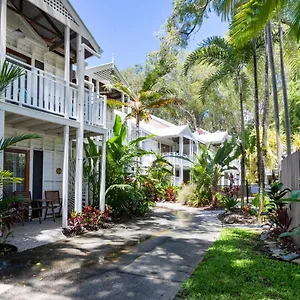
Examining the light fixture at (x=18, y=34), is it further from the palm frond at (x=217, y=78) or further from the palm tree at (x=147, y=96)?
the palm frond at (x=217, y=78)

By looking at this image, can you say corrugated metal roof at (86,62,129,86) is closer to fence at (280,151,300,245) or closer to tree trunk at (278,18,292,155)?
tree trunk at (278,18,292,155)

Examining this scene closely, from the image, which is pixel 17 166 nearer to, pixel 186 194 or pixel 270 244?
pixel 270 244

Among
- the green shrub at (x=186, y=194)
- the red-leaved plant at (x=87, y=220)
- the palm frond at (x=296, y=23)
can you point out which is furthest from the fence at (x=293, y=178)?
the green shrub at (x=186, y=194)

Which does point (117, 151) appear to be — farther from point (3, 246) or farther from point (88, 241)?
point (3, 246)

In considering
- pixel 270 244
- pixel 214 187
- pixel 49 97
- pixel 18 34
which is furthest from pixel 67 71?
pixel 214 187

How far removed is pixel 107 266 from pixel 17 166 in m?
6.29

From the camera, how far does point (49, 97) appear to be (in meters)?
8.38

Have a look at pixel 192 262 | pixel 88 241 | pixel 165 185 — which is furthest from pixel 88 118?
pixel 165 185

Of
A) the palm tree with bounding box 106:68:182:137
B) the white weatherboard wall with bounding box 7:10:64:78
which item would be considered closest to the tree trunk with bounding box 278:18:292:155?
the palm tree with bounding box 106:68:182:137

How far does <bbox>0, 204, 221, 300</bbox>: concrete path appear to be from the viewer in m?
4.36

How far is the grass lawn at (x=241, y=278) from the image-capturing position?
4133 mm

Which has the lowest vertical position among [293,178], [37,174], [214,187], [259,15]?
[214,187]

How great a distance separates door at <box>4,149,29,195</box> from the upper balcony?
245 cm

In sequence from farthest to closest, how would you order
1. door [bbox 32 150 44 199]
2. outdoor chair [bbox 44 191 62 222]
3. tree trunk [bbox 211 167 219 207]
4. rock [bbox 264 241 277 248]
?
tree trunk [bbox 211 167 219 207]
door [bbox 32 150 44 199]
outdoor chair [bbox 44 191 62 222]
rock [bbox 264 241 277 248]
